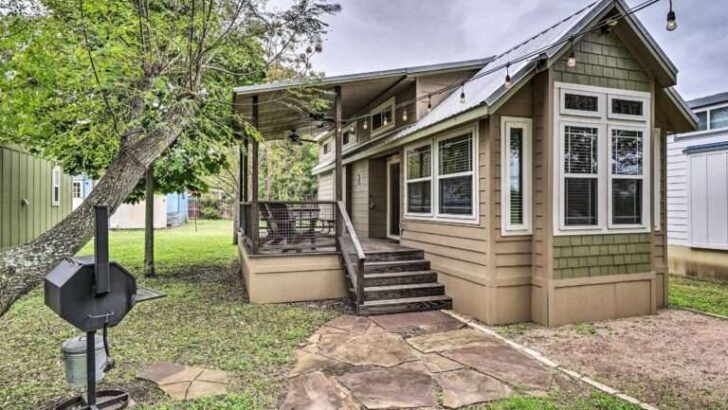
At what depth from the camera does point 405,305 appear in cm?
653

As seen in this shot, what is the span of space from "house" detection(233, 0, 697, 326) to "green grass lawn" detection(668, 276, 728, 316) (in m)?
0.68

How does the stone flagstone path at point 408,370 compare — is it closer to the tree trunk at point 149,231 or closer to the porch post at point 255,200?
the porch post at point 255,200

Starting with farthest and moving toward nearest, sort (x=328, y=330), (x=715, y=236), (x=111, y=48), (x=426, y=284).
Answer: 1. (x=715, y=236)
2. (x=426, y=284)
3. (x=328, y=330)
4. (x=111, y=48)

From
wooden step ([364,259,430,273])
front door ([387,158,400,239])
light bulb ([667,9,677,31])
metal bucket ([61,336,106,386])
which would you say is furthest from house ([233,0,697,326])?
metal bucket ([61,336,106,386])

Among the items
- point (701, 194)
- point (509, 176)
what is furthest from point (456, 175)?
point (701, 194)

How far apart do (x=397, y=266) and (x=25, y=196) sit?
11.1 metres

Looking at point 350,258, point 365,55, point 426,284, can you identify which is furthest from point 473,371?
point 365,55

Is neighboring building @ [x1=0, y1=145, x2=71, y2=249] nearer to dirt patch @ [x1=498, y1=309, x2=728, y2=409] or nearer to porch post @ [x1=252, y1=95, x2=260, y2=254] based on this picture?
porch post @ [x1=252, y1=95, x2=260, y2=254]

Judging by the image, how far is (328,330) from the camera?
5.55 metres

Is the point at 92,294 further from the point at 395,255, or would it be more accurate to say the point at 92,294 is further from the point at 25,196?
the point at 25,196

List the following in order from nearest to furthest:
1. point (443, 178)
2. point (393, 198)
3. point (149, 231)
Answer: point (443, 178) < point (149, 231) < point (393, 198)

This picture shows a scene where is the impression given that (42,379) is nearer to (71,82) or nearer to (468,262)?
(71,82)

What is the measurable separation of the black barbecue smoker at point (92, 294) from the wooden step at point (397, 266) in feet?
13.9

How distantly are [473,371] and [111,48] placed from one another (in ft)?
18.1
